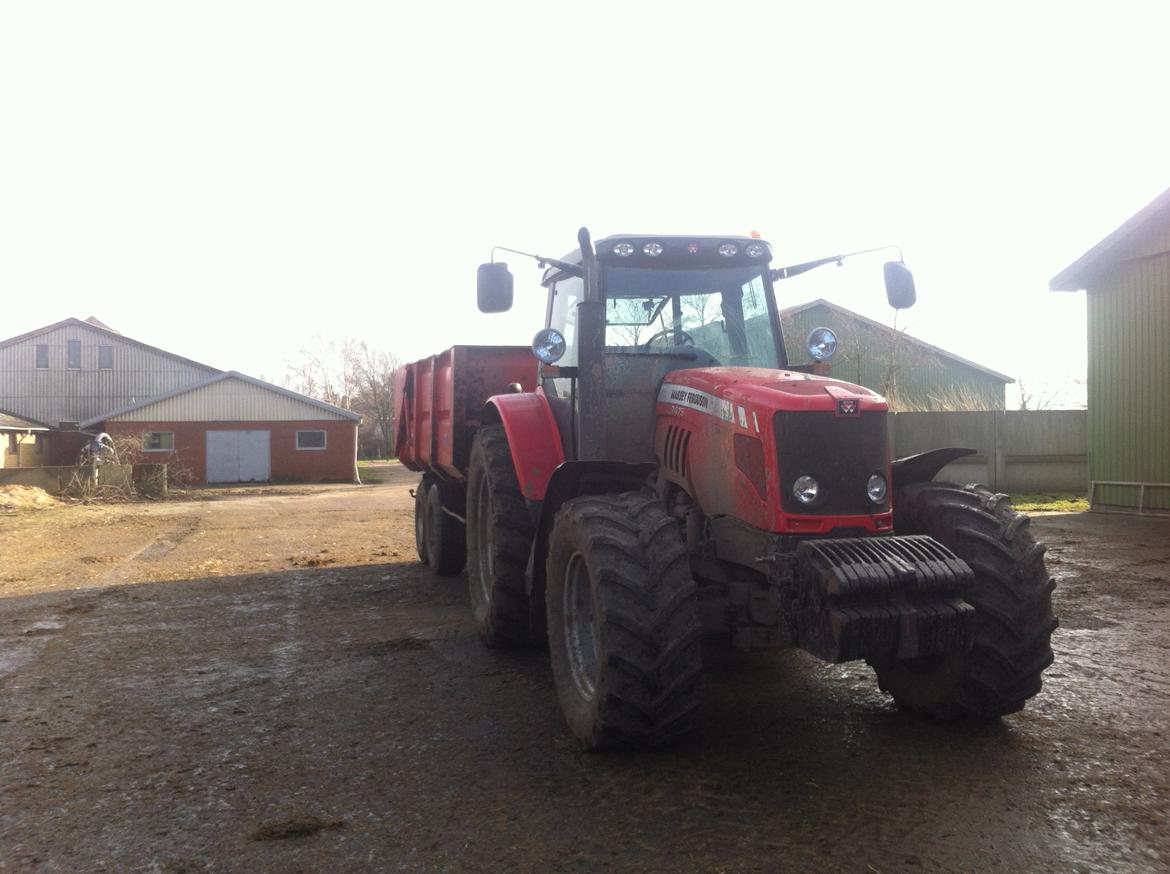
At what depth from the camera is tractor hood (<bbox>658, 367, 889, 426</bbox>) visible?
14.8 feet

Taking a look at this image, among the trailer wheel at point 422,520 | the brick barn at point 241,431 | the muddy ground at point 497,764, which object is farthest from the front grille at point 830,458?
the brick barn at point 241,431

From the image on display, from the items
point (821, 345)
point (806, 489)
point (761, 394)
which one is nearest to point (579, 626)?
point (806, 489)

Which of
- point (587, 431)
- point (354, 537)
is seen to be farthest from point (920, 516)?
point (354, 537)

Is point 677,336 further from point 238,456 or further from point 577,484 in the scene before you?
point 238,456

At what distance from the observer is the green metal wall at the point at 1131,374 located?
1540 cm

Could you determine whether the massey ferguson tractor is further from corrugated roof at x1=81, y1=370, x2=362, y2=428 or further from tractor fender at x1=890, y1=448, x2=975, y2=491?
corrugated roof at x1=81, y1=370, x2=362, y2=428

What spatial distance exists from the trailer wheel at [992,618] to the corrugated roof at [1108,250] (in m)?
12.6

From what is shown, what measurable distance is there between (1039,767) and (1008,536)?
102 cm

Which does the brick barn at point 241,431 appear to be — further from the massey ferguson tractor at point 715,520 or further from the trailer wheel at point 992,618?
the trailer wheel at point 992,618

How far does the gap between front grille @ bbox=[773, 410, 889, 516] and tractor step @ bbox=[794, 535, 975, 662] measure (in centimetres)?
28

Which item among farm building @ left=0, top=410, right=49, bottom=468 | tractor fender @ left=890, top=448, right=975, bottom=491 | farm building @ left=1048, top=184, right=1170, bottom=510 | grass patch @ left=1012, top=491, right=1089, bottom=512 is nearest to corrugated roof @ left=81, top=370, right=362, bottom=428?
farm building @ left=0, top=410, right=49, bottom=468

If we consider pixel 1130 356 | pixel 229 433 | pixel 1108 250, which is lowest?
pixel 229 433

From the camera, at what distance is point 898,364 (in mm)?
30812

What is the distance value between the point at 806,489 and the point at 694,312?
5.75ft
